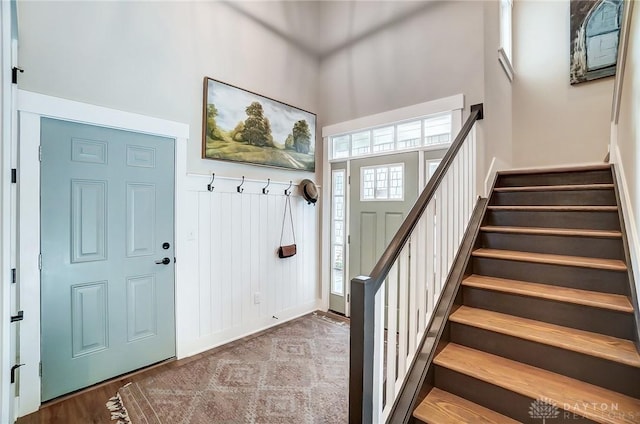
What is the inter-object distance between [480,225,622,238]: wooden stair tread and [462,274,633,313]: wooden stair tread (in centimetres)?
39

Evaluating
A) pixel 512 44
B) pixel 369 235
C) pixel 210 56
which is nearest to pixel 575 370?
pixel 369 235

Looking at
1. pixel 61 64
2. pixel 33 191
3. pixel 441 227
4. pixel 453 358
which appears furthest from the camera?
pixel 61 64

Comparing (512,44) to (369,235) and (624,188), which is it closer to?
(624,188)

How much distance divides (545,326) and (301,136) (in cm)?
309

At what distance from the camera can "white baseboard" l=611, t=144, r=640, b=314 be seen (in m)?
1.52

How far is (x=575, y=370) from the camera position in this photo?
1.41 metres

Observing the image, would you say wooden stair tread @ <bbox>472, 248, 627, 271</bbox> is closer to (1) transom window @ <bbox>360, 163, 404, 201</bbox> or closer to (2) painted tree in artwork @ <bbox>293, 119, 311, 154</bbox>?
(1) transom window @ <bbox>360, 163, 404, 201</bbox>

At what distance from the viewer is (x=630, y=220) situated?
5.65ft

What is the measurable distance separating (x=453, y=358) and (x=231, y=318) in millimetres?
2294

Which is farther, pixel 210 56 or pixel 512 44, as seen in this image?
pixel 512 44

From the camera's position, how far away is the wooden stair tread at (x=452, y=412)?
1375 mm

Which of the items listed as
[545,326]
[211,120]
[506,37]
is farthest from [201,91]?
[506,37]

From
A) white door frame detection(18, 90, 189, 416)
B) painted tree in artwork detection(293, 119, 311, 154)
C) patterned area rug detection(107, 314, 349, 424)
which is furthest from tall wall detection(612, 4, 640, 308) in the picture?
white door frame detection(18, 90, 189, 416)

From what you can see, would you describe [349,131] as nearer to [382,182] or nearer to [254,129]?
[382,182]
